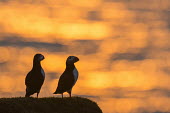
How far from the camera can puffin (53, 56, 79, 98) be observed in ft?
162

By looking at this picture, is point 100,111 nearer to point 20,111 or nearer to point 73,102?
point 73,102

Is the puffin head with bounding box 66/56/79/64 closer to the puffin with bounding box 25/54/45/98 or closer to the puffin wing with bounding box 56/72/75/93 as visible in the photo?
the puffin wing with bounding box 56/72/75/93

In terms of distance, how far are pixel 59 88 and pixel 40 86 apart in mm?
1307

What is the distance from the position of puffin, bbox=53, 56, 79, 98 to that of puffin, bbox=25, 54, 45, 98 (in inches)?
52.1

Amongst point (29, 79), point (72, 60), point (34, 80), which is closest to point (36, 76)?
point (34, 80)

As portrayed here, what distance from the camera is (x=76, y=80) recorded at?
49.4 metres

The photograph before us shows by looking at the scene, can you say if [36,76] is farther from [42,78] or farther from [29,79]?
[29,79]

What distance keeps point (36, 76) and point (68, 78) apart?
205 centimetres

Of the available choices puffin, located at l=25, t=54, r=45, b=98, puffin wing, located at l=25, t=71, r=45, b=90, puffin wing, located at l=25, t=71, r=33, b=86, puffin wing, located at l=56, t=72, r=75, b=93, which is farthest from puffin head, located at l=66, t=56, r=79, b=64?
puffin wing, located at l=25, t=71, r=33, b=86

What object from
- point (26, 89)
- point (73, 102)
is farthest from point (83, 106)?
point (26, 89)

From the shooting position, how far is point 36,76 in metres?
48.8

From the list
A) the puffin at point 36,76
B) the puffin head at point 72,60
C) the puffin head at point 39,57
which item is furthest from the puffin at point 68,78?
the puffin head at point 39,57

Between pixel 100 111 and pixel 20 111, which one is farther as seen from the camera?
pixel 100 111

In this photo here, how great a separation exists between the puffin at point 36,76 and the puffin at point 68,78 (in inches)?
52.1
